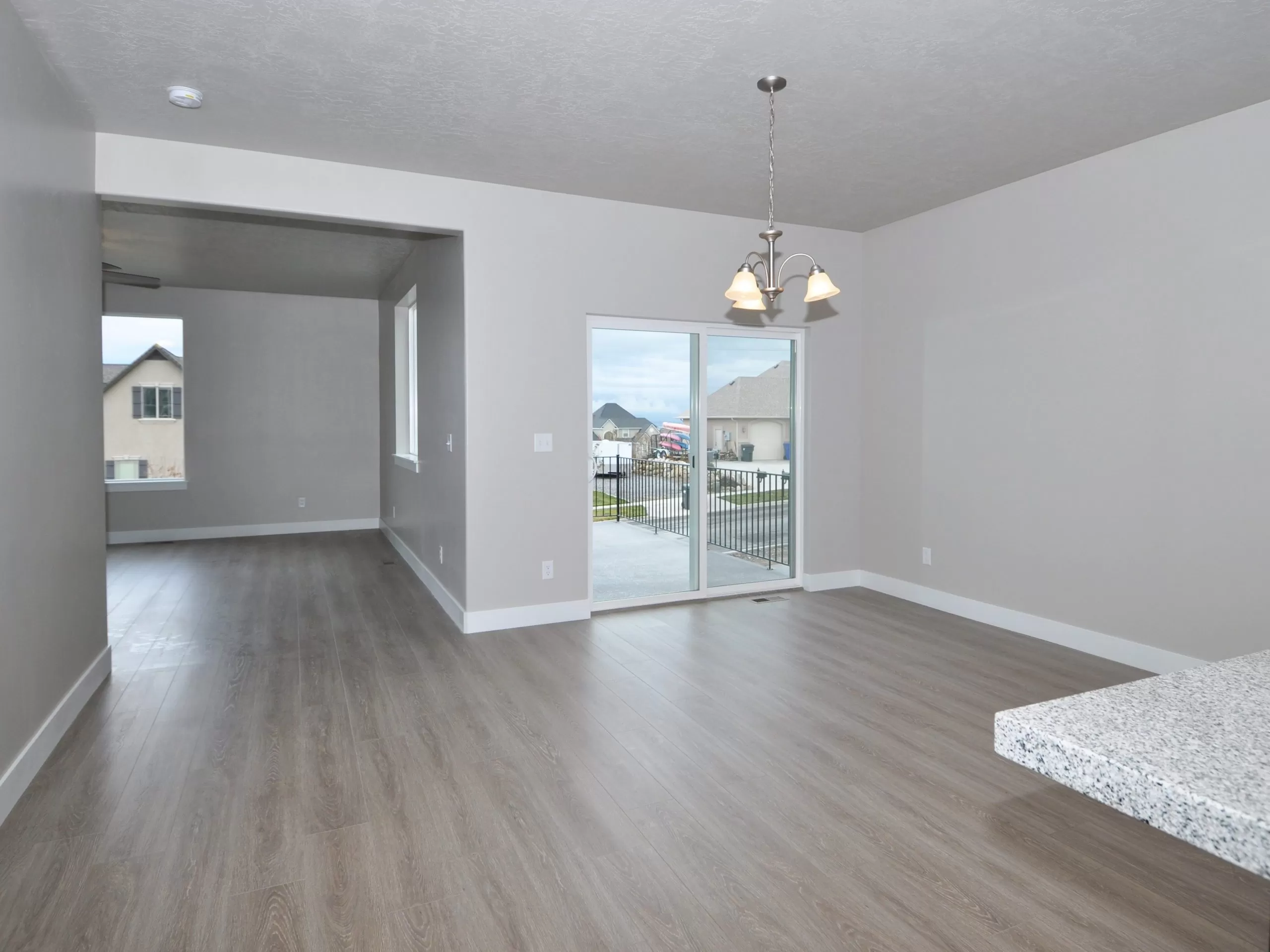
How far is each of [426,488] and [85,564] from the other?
100 inches

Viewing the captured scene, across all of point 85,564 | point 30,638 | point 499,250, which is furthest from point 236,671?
point 499,250

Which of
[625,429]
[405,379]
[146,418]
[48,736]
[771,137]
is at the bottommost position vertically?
[48,736]

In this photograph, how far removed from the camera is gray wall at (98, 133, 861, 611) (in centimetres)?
417

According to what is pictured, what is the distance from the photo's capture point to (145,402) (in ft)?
26.0

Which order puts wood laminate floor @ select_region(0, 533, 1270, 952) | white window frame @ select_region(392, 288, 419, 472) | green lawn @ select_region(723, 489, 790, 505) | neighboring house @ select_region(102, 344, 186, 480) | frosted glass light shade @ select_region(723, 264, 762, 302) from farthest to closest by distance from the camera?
neighboring house @ select_region(102, 344, 186, 480)
white window frame @ select_region(392, 288, 419, 472)
green lawn @ select_region(723, 489, 790, 505)
frosted glass light shade @ select_region(723, 264, 762, 302)
wood laminate floor @ select_region(0, 533, 1270, 952)

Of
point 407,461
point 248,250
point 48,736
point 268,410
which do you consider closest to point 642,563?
point 407,461

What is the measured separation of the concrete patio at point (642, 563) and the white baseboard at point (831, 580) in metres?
0.52

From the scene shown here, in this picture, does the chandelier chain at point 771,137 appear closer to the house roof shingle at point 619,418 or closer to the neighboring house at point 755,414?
the neighboring house at point 755,414

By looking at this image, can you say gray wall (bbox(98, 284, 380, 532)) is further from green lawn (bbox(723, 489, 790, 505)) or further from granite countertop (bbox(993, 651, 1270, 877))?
granite countertop (bbox(993, 651, 1270, 877))

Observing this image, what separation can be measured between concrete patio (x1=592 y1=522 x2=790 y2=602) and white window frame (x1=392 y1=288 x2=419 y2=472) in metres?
2.49

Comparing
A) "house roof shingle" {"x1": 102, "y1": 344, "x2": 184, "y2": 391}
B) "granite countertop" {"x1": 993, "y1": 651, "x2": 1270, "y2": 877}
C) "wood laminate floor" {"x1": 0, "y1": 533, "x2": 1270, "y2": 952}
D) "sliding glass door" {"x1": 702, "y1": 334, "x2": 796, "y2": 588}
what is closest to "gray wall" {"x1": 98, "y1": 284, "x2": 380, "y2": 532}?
"house roof shingle" {"x1": 102, "y1": 344, "x2": 184, "y2": 391}

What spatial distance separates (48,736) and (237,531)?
5851mm

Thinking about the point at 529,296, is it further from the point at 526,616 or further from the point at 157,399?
the point at 157,399

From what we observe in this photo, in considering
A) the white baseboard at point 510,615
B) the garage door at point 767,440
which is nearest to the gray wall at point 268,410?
the white baseboard at point 510,615
